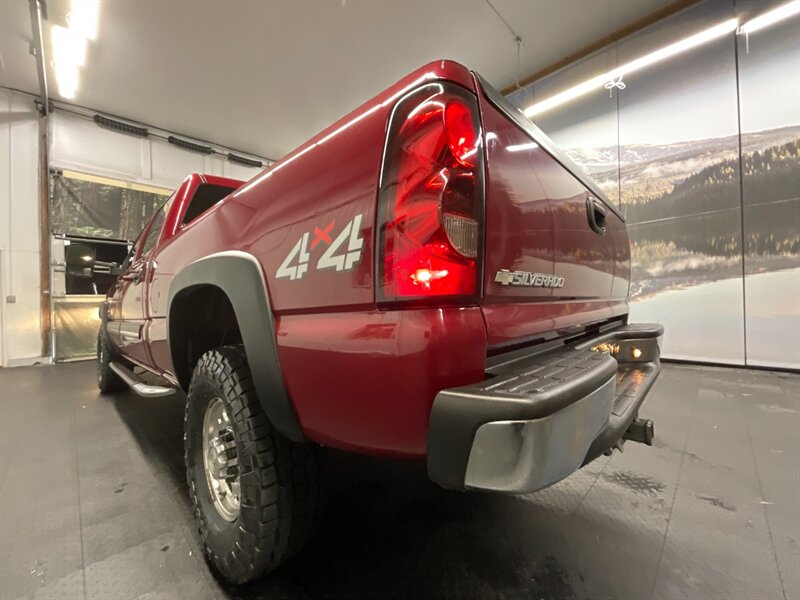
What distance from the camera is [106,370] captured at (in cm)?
362

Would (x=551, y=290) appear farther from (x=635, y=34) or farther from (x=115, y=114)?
(x=115, y=114)

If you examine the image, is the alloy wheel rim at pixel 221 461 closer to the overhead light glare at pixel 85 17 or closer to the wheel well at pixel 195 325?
the wheel well at pixel 195 325

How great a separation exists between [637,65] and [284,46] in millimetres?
5032

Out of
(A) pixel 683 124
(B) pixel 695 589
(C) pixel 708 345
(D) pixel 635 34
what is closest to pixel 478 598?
(B) pixel 695 589

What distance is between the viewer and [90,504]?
5.35 ft

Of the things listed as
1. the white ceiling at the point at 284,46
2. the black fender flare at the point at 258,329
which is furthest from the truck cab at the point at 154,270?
the white ceiling at the point at 284,46

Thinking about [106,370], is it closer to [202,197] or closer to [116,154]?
[202,197]

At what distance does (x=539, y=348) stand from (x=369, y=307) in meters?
0.53

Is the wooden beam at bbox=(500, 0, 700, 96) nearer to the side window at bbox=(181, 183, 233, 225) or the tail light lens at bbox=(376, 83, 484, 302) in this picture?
the side window at bbox=(181, 183, 233, 225)

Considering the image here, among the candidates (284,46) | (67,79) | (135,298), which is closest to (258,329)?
(135,298)

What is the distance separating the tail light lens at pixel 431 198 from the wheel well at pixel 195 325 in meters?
1.09

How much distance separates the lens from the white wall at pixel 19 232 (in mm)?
5680

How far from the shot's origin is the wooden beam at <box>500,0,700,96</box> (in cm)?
449

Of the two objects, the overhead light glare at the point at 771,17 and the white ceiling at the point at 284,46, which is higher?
the white ceiling at the point at 284,46
